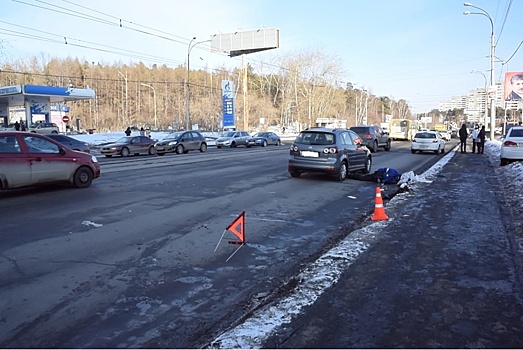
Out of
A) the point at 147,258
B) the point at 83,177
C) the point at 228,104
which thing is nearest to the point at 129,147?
the point at 83,177

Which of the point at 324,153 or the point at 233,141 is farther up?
the point at 233,141

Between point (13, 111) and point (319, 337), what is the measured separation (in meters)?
80.2

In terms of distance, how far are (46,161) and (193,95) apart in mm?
113584

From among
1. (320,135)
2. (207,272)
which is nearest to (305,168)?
(320,135)

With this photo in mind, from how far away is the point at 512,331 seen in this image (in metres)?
3.83

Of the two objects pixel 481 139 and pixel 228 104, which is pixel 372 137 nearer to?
pixel 481 139

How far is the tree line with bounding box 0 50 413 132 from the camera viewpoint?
87.2m

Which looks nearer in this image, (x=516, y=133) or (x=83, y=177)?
(x=83, y=177)

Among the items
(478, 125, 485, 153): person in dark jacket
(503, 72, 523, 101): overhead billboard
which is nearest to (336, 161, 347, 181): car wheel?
(478, 125, 485, 153): person in dark jacket

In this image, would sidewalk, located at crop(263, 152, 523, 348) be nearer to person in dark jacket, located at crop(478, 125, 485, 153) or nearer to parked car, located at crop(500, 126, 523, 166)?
parked car, located at crop(500, 126, 523, 166)

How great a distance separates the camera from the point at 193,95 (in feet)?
398

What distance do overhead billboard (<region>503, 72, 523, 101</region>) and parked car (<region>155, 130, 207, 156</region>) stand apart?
21.8 m

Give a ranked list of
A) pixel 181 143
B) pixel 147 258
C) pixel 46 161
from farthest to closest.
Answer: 1. pixel 181 143
2. pixel 46 161
3. pixel 147 258

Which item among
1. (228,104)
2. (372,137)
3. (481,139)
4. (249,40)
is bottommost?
(481,139)
